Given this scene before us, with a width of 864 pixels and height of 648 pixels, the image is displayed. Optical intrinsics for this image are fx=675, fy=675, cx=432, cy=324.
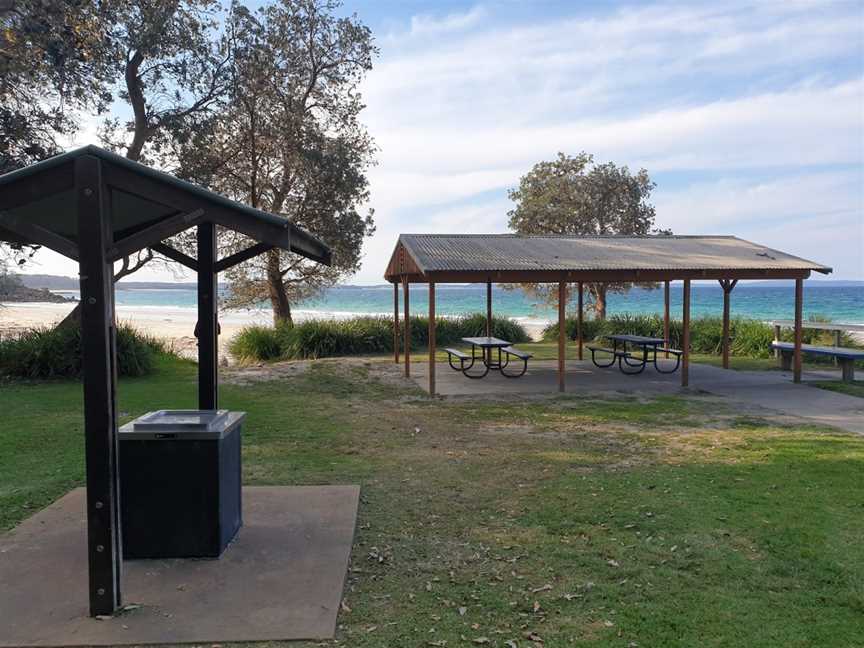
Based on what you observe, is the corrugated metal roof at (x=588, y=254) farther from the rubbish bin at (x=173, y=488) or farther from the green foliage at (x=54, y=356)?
the rubbish bin at (x=173, y=488)

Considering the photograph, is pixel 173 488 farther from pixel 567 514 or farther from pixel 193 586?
pixel 567 514

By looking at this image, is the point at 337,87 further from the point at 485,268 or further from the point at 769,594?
the point at 769,594

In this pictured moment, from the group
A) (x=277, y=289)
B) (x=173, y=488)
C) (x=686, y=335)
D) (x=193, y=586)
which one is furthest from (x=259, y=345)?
(x=193, y=586)

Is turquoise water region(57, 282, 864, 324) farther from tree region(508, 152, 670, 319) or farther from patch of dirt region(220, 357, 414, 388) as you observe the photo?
patch of dirt region(220, 357, 414, 388)

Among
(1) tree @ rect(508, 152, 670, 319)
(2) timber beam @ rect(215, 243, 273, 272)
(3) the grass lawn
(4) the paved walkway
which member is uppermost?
(1) tree @ rect(508, 152, 670, 319)

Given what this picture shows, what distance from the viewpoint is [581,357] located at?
51.3ft

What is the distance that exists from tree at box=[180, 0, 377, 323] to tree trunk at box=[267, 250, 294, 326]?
0.04 meters

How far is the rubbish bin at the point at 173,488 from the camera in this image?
3.78 meters

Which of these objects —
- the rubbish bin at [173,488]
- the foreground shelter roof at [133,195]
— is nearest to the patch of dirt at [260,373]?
the rubbish bin at [173,488]

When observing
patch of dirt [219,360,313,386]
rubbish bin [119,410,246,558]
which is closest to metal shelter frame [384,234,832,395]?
patch of dirt [219,360,313,386]

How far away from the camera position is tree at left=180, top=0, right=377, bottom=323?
679 inches

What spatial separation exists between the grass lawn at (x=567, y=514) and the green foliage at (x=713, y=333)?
8731 mm

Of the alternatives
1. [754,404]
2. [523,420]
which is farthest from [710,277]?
[523,420]

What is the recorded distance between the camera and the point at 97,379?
3.04 m
